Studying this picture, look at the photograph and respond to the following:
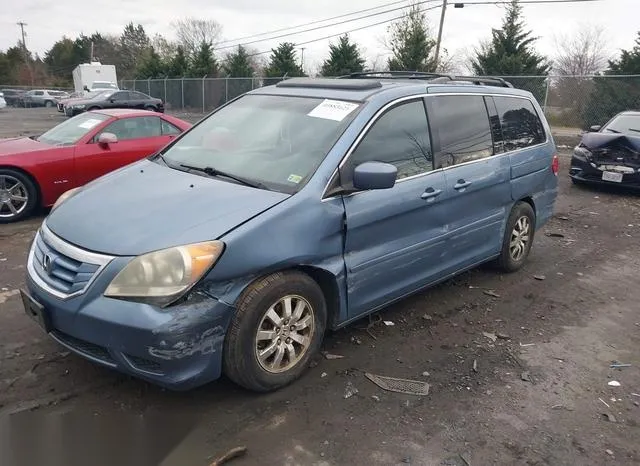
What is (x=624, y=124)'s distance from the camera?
1028 centimetres

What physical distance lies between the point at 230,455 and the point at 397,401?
1058 millimetres

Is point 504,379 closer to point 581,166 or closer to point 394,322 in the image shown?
→ point 394,322

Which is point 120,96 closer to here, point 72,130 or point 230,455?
point 72,130

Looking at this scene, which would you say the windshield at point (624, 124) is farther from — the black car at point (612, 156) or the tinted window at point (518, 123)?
the tinted window at point (518, 123)

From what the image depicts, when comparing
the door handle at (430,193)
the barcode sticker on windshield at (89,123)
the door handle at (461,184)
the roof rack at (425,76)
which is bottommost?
the door handle at (430,193)

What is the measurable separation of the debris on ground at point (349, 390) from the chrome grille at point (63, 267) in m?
1.57

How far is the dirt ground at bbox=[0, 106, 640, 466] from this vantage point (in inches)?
111

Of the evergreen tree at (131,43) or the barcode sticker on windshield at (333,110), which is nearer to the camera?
the barcode sticker on windshield at (333,110)

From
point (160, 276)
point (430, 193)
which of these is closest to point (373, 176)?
point (430, 193)

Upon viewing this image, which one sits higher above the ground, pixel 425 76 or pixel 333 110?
pixel 425 76

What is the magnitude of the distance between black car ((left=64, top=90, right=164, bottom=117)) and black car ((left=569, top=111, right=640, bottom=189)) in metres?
21.2

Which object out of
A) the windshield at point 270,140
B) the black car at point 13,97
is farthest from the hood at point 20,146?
the black car at point 13,97

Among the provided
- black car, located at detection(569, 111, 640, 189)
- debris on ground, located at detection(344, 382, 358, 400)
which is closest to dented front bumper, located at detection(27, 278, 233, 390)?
debris on ground, located at detection(344, 382, 358, 400)

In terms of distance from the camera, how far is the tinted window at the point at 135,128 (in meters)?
7.78
